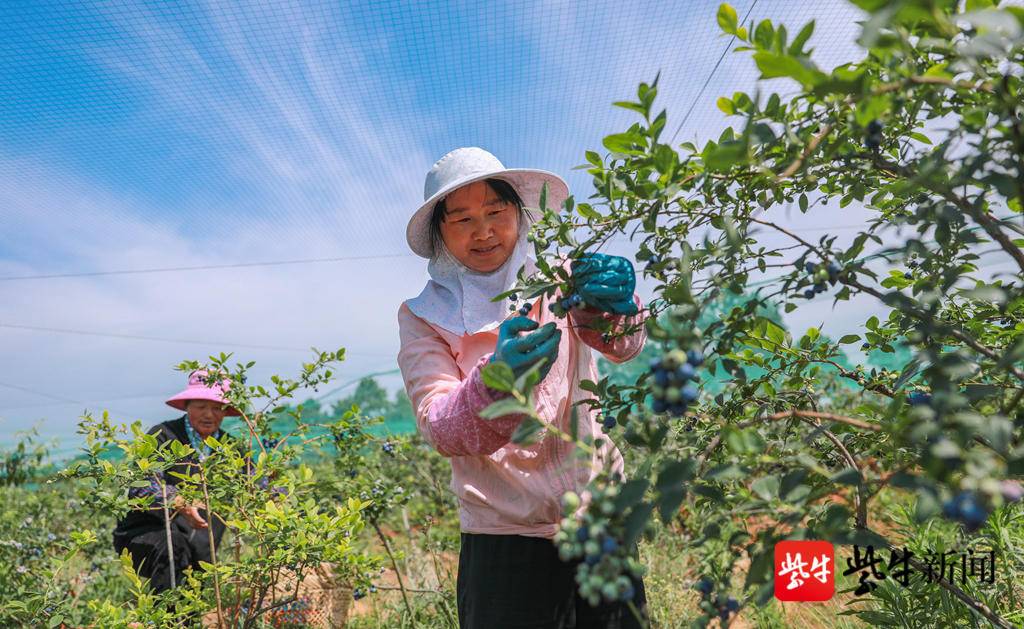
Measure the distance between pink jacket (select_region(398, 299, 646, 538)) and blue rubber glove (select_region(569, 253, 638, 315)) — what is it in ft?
0.39

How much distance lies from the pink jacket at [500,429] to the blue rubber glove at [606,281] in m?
0.12

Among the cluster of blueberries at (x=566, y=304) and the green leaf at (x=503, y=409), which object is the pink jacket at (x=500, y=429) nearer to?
the cluster of blueberries at (x=566, y=304)

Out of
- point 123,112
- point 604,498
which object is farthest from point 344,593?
point 123,112

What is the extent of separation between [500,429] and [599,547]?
62cm

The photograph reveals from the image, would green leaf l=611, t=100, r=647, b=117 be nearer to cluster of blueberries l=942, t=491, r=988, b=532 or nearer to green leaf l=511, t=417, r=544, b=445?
green leaf l=511, t=417, r=544, b=445

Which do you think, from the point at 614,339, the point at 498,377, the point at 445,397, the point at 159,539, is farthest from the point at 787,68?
the point at 159,539

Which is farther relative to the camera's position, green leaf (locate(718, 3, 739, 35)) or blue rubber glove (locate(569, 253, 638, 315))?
blue rubber glove (locate(569, 253, 638, 315))

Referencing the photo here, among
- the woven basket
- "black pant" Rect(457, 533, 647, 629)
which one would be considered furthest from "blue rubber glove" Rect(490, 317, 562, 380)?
the woven basket

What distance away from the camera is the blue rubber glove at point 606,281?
3.76 ft

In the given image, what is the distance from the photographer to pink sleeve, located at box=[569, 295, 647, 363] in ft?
4.38

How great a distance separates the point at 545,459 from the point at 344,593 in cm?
205

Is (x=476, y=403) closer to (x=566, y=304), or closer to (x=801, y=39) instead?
(x=566, y=304)

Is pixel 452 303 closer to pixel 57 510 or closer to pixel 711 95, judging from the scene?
pixel 711 95

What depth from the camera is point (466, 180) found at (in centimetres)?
152
